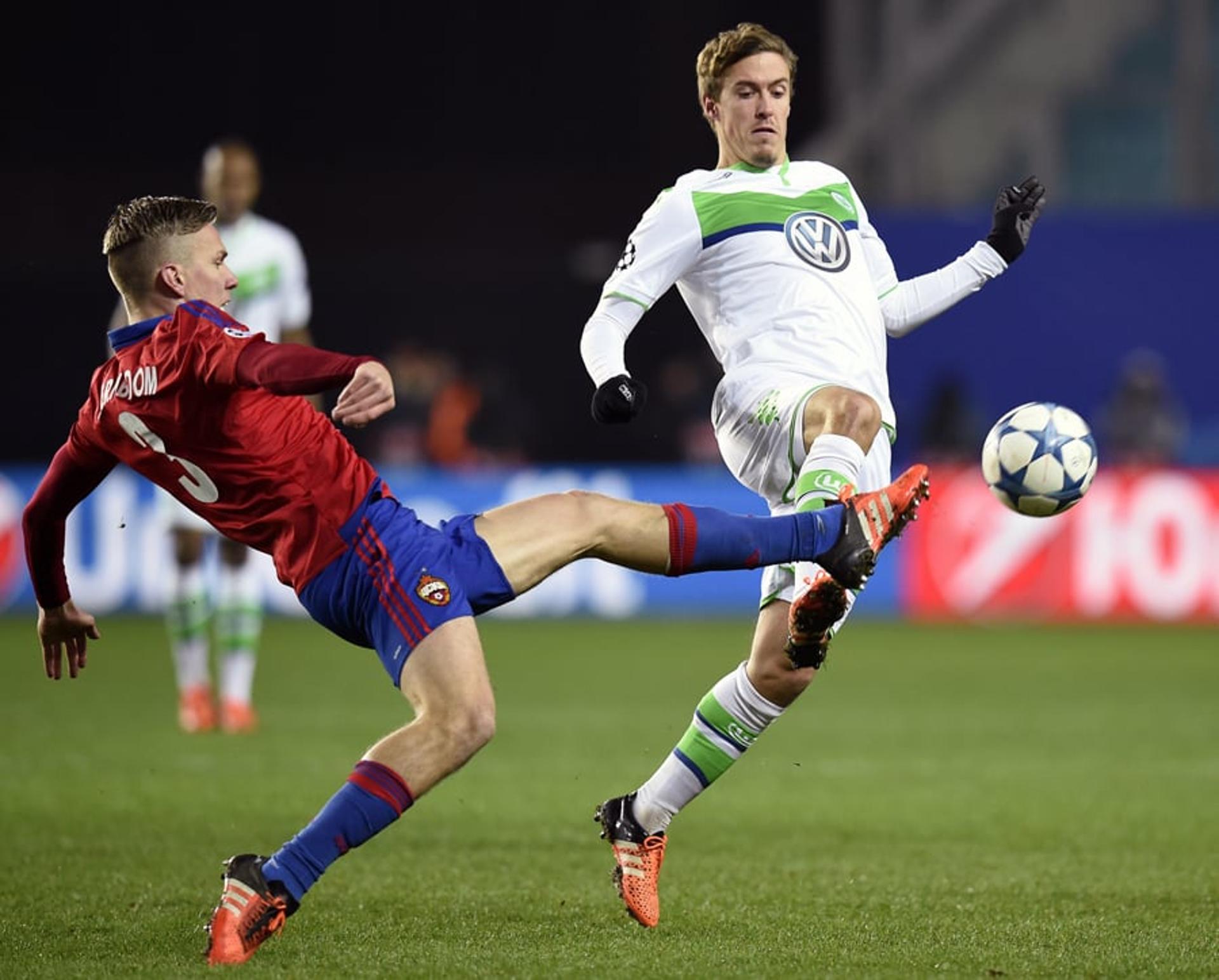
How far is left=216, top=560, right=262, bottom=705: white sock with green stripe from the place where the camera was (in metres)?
9.62

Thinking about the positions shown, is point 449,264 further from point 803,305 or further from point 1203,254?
point 803,305

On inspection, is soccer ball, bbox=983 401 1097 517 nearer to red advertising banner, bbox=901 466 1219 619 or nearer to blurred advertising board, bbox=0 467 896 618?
red advertising banner, bbox=901 466 1219 619

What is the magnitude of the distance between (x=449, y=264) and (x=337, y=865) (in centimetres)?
1703

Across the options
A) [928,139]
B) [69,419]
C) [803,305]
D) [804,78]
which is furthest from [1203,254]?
[803,305]

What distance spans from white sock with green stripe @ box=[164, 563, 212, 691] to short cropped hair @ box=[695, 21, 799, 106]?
470 cm

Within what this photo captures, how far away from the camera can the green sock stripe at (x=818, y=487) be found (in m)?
5.20

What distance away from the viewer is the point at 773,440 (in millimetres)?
5602

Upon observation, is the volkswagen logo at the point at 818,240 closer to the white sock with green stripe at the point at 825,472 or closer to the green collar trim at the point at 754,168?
the green collar trim at the point at 754,168

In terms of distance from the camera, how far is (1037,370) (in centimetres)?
1942

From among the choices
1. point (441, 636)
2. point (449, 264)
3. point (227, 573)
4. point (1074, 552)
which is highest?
point (449, 264)

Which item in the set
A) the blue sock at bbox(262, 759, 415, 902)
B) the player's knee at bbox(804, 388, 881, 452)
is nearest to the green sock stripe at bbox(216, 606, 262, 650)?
the player's knee at bbox(804, 388, 881, 452)

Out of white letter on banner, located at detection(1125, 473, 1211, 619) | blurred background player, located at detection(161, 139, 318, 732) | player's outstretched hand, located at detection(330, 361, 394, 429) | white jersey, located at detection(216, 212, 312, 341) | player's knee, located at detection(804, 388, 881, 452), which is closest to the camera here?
player's outstretched hand, located at detection(330, 361, 394, 429)

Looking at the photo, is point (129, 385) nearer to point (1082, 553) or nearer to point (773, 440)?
point (773, 440)

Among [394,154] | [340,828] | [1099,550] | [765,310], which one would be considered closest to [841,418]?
Answer: [765,310]
